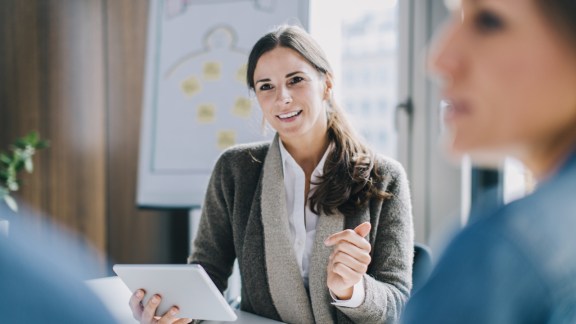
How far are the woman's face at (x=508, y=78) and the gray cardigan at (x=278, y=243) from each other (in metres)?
0.95

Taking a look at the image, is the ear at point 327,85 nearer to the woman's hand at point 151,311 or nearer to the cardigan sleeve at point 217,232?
the cardigan sleeve at point 217,232

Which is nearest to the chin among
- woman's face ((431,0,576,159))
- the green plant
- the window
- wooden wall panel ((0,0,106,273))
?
woman's face ((431,0,576,159))

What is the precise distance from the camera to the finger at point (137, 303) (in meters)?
1.28

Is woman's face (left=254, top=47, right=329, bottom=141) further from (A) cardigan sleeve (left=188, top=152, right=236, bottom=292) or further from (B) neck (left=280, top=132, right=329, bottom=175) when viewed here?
(A) cardigan sleeve (left=188, top=152, right=236, bottom=292)

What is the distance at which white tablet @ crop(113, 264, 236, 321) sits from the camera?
1.18 m

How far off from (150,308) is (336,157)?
62 centimetres

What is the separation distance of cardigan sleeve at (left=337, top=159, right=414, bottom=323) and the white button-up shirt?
17 centimetres

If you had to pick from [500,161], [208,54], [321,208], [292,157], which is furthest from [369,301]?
[208,54]

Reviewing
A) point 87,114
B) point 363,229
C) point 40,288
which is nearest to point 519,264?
point 40,288

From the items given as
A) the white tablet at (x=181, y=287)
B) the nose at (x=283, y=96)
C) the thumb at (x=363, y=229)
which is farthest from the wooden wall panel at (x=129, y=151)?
the thumb at (x=363, y=229)

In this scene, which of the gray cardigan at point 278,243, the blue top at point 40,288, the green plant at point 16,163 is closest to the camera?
the blue top at point 40,288

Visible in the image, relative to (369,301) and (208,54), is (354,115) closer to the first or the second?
(369,301)

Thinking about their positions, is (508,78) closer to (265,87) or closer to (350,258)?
(350,258)

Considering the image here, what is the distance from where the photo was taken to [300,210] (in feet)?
5.04
